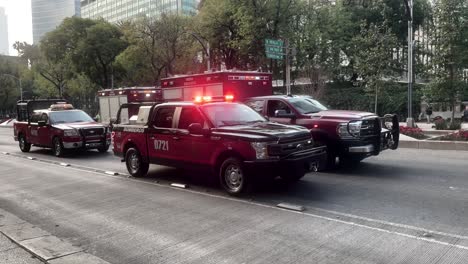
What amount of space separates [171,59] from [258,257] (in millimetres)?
37316

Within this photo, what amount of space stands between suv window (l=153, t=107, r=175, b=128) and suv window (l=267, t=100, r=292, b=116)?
9.61 feet

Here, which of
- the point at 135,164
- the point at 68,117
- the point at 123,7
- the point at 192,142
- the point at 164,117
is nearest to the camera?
the point at 192,142

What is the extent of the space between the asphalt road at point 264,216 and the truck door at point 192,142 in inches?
25.2

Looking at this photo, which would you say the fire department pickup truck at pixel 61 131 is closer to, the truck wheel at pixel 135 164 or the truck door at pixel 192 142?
the truck wheel at pixel 135 164

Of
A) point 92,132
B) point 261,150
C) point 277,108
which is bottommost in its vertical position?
point 92,132

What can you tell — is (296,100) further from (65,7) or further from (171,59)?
(65,7)

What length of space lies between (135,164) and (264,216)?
4.96m

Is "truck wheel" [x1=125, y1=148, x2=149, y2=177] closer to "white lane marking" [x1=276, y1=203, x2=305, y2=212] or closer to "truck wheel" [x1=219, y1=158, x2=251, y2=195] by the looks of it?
"truck wheel" [x1=219, y1=158, x2=251, y2=195]

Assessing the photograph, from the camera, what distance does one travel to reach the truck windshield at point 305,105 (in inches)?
446

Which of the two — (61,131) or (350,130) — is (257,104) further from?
(61,131)

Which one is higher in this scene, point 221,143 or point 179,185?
point 221,143

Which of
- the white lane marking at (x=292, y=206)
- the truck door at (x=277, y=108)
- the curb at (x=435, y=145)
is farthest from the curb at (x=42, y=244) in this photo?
the curb at (x=435, y=145)

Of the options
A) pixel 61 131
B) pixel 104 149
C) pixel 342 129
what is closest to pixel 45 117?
pixel 61 131

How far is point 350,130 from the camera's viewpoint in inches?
401
